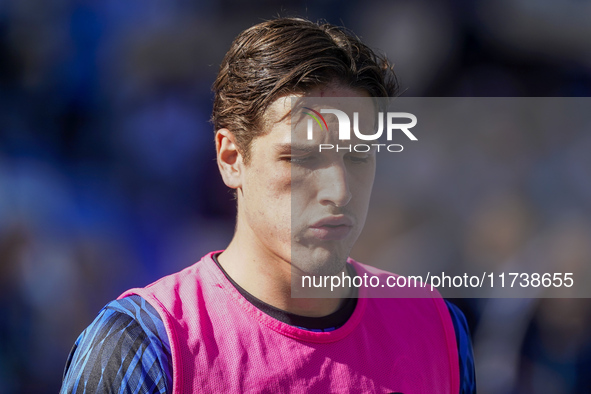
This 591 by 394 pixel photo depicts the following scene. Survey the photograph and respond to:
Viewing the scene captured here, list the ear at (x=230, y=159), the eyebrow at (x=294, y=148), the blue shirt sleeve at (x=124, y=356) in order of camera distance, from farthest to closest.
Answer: the ear at (x=230, y=159) < the eyebrow at (x=294, y=148) < the blue shirt sleeve at (x=124, y=356)

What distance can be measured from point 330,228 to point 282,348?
349 mm

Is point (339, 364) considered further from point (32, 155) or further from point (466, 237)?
point (32, 155)

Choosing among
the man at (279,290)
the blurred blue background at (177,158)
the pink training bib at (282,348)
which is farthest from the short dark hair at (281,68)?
the blurred blue background at (177,158)

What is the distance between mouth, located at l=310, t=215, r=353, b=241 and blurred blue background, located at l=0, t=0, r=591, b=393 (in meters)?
1.22

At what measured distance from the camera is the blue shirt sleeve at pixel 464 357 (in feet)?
5.14

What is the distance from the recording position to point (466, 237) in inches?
106

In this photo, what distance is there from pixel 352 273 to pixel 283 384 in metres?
0.50

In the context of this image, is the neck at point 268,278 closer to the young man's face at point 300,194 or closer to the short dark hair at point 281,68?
the young man's face at point 300,194

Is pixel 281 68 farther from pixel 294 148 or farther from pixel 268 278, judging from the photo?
pixel 268 278

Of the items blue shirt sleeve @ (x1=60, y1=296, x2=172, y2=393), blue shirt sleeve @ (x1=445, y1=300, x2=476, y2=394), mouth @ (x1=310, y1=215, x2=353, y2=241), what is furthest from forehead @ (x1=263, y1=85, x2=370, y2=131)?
blue shirt sleeve @ (x1=445, y1=300, x2=476, y2=394)

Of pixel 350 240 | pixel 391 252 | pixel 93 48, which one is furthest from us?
pixel 391 252

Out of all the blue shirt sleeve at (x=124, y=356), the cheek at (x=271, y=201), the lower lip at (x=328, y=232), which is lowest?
the blue shirt sleeve at (x=124, y=356)

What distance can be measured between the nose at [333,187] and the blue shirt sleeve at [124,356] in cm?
54

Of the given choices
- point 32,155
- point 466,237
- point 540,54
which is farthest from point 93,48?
point 540,54
